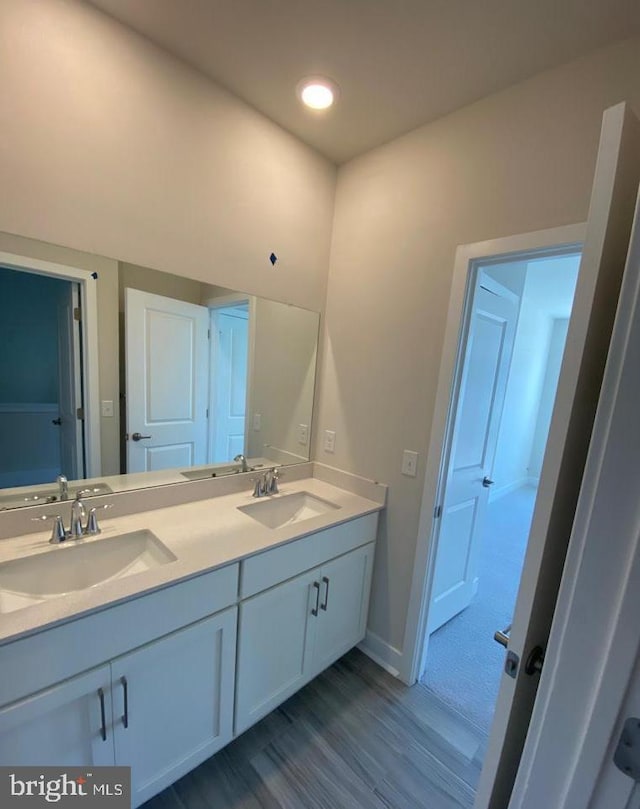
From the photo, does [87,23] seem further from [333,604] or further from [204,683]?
[333,604]

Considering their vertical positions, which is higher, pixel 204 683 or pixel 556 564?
pixel 556 564

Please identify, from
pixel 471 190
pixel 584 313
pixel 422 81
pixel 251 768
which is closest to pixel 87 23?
pixel 422 81

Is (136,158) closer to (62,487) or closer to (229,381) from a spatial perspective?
(229,381)

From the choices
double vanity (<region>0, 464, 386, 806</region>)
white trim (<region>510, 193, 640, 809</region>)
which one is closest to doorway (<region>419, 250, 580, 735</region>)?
double vanity (<region>0, 464, 386, 806</region>)

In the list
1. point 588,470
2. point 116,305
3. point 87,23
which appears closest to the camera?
point 588,470

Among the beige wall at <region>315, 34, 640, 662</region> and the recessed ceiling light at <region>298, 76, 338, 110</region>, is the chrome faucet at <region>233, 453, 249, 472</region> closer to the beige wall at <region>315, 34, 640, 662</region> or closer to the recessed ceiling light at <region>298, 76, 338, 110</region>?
the beige wall at <region>315, 34, 640, 662</region>

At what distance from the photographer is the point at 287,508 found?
1922mm

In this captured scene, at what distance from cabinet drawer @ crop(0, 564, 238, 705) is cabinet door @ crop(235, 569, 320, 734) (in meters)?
0.18

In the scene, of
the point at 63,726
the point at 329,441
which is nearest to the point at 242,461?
the point at 329,441

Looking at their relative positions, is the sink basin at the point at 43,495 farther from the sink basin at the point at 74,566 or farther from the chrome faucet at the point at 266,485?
the chrome faucet at the point at 266,485

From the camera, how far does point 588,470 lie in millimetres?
520

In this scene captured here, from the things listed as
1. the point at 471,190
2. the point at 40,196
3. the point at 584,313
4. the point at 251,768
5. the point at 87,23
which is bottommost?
the point at 251,768

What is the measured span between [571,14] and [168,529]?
7.35 ft

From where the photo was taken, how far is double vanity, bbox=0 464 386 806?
93 centimetres
